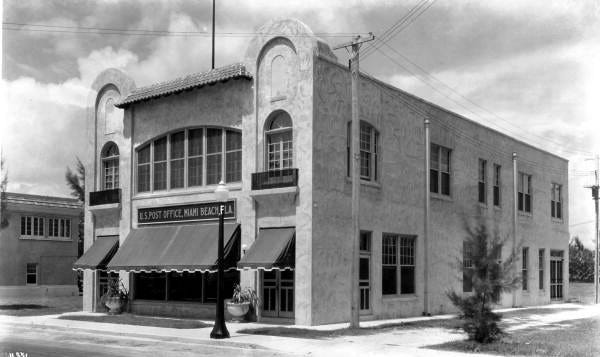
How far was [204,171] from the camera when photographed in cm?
2677

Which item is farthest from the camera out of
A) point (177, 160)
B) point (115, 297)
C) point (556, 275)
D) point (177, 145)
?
point (556, 275)

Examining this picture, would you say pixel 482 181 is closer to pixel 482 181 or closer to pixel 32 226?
pixel 482 181

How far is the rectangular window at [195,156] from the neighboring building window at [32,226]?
75.4 feet

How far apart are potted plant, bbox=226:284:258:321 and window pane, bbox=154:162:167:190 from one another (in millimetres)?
5904

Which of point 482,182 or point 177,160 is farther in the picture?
point 482,182

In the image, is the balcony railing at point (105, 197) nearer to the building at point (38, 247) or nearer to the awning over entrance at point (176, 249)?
the awning over entrance at point (176, 249)

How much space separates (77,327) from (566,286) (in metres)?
29.7

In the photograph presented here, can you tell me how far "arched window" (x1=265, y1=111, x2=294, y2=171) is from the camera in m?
24.2

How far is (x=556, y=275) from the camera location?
137 ft

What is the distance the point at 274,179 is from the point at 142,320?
266 inches

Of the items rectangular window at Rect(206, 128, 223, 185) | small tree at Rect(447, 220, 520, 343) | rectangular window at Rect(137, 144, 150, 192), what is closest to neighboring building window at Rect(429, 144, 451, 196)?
rectangular window at Rect(206, 128, 223, 185)

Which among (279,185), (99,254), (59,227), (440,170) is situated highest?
(440,170)

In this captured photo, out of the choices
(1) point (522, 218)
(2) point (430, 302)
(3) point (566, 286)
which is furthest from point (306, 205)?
(3) point (566, 286)

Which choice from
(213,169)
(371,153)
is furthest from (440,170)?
(213,169)
